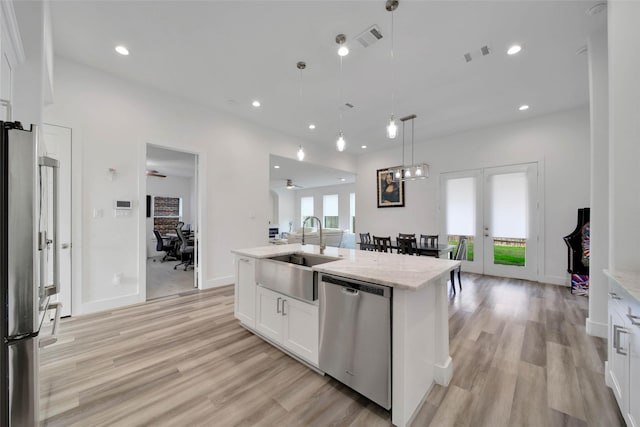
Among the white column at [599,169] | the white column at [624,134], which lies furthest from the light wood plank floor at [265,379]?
the white column at [624,134]

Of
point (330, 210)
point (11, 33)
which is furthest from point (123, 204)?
point (330, 210)

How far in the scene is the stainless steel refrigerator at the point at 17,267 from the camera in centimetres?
97

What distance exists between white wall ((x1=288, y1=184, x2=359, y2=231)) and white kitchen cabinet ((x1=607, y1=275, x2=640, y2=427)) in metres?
9.26

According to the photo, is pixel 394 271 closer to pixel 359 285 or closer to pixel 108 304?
pixel 359 285

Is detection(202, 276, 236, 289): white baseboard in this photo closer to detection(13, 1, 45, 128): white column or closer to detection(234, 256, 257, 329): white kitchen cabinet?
detection(234, 256, 257, 329): white kitchen cabinet

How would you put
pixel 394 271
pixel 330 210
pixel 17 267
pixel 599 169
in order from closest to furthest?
1. pixel 17 267
2. pixel 394 271
3. pixel 599 169
4. pixel 330 210

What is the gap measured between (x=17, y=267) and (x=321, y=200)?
11.1 metres

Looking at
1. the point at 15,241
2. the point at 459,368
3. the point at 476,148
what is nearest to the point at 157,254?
the point at 15,241

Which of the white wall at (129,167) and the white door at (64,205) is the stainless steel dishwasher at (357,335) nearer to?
the white wall at (129,167)

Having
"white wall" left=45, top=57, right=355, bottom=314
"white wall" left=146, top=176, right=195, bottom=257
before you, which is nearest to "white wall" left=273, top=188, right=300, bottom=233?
"white wall" left=146, top=176, right=195, bottom=257

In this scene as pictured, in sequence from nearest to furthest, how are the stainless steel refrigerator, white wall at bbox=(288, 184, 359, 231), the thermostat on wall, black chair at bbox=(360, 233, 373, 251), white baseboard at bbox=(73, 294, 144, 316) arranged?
1. the stainless steel refrigerator
2. white baseboard at bbox=(73, 294, 144, 316)
3. the thermostat on wall
4. black chair at bbox=(360, 233, 373, 251)
5. white wall at bbox=(288, 184, 359, 231)

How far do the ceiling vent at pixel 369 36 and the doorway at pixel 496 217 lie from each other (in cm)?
404

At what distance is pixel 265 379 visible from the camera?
192 cm

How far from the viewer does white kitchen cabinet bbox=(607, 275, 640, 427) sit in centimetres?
125
